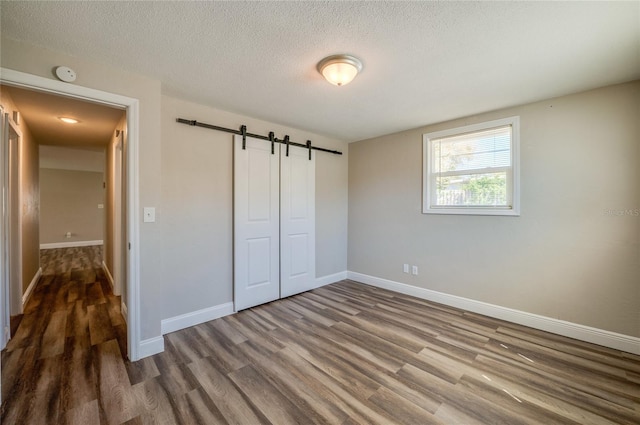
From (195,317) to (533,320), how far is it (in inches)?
144

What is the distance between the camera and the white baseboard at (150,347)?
7.43 feet

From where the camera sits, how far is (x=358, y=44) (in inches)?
72.1

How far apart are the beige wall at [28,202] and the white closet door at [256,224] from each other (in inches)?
93.6

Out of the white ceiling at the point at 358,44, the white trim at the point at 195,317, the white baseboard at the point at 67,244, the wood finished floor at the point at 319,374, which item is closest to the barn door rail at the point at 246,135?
the white ceiling at the point at 358,44

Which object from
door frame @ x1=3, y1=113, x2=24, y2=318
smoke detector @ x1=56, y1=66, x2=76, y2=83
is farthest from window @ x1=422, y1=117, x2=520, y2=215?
door frame @ x1=3, y1=113, x2=24, y2=318

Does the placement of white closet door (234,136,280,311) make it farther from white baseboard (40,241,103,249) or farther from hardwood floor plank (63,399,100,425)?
white baseboard (40,241,103,249)

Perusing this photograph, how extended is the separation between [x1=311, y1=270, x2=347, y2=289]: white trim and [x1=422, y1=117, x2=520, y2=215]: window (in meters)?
1.81

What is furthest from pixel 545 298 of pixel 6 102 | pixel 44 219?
pixel 44 219

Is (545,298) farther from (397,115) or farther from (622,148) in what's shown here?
(397,115)

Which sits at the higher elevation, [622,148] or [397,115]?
[397,115]

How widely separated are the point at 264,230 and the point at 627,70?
3.79m

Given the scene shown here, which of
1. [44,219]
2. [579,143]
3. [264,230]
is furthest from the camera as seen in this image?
[44,219]

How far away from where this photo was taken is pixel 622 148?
239 centimetres

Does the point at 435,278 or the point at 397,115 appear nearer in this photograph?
the point at 397,115
